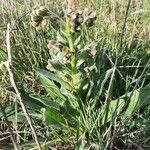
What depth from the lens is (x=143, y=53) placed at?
1.84m

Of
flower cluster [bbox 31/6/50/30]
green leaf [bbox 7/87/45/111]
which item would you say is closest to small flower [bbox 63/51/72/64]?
flower cluster [bbox 31/6/50/30]

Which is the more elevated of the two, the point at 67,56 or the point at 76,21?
the point at 76,21

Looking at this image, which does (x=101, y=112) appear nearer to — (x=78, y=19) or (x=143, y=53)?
(x=78, y=19)

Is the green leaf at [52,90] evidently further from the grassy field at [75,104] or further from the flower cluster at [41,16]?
the flower cluster at [41,16]

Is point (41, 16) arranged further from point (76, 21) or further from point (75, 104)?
point (75, 104)

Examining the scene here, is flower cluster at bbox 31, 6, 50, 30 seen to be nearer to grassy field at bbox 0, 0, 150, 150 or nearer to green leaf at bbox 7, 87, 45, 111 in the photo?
grassy field at bbox 0, 0, 150, 150

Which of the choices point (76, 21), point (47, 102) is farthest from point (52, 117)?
point (76, 21)

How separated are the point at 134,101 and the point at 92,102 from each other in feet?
0.58

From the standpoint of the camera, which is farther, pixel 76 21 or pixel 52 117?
pixel 52 117

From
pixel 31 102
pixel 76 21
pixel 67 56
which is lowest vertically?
pixel 31 102

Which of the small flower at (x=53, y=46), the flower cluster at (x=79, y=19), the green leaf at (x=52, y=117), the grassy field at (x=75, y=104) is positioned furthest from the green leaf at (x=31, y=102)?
the flower cluster at (x=79, y=19)

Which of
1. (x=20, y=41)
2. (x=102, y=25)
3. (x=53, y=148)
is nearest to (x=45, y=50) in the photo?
(x=20, y=41)

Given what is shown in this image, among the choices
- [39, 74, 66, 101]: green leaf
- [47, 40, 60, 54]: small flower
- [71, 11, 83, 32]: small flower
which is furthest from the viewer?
[39, 74, 66, 101]: green leaf

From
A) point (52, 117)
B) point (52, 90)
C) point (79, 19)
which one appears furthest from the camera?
point (52, 90)
